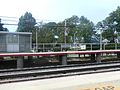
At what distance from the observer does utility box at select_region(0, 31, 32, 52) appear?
40188mm

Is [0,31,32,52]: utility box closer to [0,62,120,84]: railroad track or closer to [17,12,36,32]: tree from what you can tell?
[0,62,120,84]: railroad track

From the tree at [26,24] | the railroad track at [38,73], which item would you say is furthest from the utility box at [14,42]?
the tree at [26,24]

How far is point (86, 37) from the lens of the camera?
88438mm

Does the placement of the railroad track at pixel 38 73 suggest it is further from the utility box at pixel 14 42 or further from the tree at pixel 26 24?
the tree at pixel 26 24

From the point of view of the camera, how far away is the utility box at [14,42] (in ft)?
132

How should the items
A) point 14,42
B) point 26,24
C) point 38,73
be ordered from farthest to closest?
point 26,24 → point 14,42 → point 38,73

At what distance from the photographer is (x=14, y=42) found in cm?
4122

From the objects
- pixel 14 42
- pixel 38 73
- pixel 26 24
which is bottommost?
pixel 38 73

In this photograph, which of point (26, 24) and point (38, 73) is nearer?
point (38, 73)

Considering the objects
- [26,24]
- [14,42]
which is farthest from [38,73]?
[26,24]

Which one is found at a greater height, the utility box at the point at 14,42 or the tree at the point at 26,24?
the tree at the point at 26,24

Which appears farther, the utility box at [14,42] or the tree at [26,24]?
the tree at [26,24]

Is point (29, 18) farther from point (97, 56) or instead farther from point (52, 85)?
point (52, 85)

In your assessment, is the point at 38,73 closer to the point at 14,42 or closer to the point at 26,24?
A: the point at 14,42
